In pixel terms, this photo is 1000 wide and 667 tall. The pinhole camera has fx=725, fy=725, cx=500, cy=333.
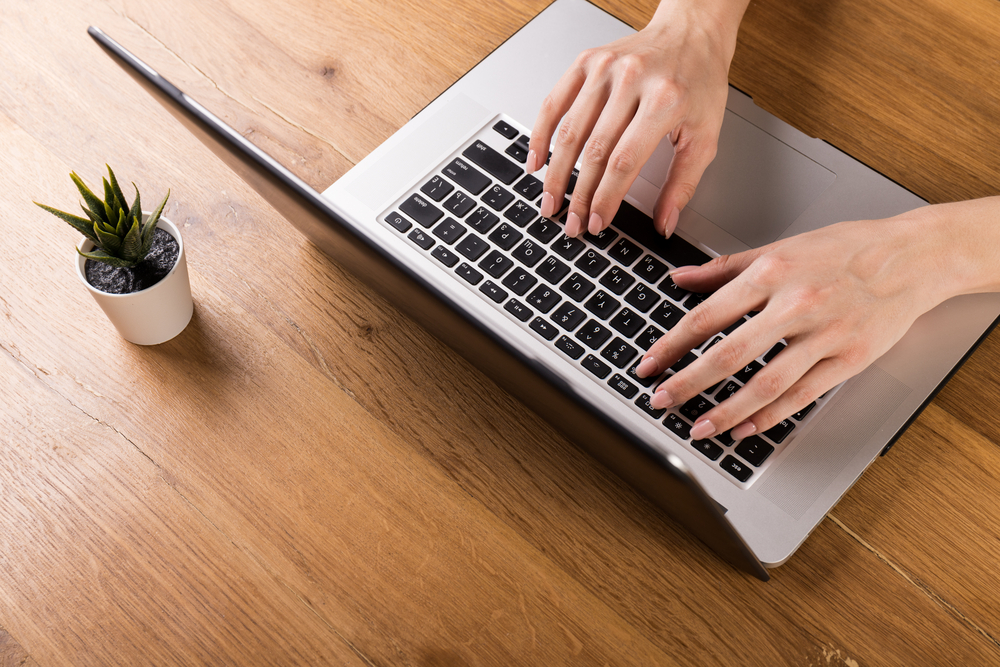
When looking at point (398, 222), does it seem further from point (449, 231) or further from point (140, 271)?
point (140, 271)

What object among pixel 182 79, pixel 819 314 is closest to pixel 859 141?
pixel 819 314

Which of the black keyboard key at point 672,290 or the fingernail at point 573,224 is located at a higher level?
the fingernail at point 573,224

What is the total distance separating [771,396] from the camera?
2.07 feet

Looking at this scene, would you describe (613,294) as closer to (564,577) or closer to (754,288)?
(754,288)

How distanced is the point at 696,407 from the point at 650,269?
15 centimetres

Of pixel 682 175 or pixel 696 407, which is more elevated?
pixel 682 175

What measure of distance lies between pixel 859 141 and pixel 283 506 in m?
0.75

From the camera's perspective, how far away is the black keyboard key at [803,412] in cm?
67

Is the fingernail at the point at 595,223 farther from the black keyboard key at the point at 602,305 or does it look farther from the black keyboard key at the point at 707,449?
the black keyboard key at the point at 707,449

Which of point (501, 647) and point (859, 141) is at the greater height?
point (859, 141)

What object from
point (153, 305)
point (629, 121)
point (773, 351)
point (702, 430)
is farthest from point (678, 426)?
point (153, 305)

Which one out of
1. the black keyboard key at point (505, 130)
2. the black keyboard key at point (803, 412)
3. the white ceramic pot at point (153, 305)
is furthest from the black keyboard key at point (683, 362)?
the white ceramic pot at point (153, 305)

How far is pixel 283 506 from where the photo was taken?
2.23 feet

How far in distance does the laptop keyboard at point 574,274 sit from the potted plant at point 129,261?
8.5 inches
